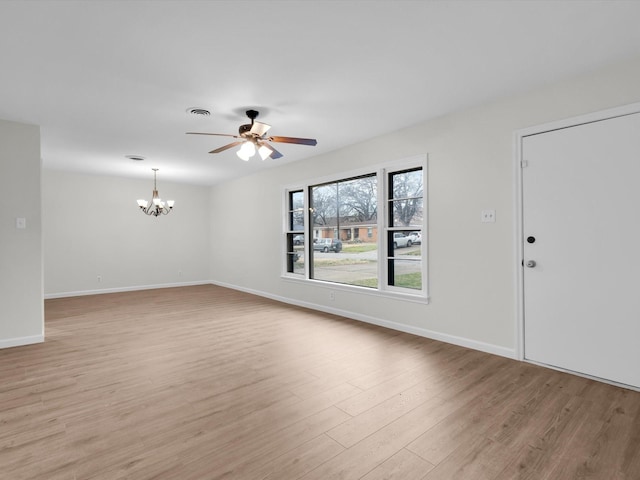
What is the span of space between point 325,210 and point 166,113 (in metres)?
2.80

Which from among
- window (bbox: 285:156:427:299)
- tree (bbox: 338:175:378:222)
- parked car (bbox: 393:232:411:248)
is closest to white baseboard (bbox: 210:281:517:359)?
window (bbox: 285:156:427:299)

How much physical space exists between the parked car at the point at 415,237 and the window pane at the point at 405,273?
24 cm

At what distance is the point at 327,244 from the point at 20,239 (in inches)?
159

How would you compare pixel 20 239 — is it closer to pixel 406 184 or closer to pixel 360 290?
pixel 360 290

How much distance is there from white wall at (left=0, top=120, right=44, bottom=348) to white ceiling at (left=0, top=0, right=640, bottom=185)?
1.20ft

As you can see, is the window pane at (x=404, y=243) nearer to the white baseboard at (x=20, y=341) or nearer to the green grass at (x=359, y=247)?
the green grass at (x=359, y=247)

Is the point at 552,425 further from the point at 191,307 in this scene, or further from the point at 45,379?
the point at 191,307

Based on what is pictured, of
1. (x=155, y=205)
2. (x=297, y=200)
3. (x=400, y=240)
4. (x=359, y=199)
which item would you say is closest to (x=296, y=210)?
(x=297, y=200)

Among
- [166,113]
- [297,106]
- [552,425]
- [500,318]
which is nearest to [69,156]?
[166,113]

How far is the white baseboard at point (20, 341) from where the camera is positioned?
3728 mm

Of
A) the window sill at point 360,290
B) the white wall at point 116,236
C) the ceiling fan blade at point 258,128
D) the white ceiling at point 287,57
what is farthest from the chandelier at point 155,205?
the ceiling fan blade at point 258,128

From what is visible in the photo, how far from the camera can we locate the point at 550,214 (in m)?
2.98

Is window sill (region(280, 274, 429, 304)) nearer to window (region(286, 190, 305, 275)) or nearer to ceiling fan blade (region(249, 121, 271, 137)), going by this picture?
window (region(286, 190, 305, 275))

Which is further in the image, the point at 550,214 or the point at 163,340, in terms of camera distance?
the point at 163,340
